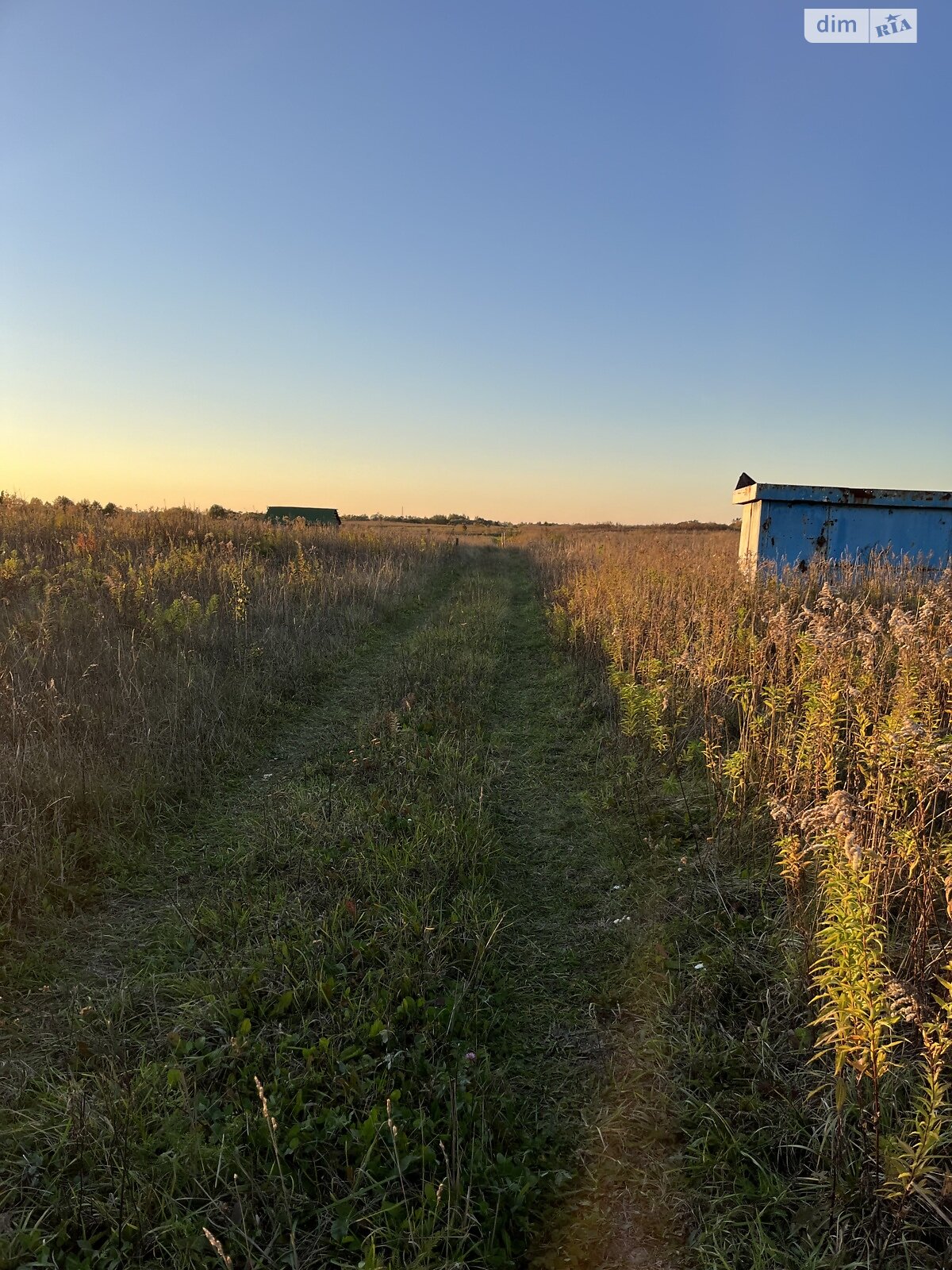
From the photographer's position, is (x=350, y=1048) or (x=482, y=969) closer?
(x=350, y=1048)

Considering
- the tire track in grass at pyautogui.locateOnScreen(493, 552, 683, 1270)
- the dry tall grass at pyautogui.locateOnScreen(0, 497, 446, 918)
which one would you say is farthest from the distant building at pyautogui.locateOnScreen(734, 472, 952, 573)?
the dry tall grass at pyautogui.locateOnScreen(0, 497, 446, 918)

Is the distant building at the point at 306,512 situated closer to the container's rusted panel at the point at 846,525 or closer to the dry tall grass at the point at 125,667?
the dry tall grass at the point at 125,667

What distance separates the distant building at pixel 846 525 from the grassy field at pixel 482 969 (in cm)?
461

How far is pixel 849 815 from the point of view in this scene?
1912mm

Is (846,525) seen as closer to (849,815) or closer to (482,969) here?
(849,815)

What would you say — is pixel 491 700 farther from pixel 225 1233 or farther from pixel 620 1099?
pixel 225 1233

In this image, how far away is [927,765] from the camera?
2244mm

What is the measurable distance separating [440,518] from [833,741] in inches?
3516

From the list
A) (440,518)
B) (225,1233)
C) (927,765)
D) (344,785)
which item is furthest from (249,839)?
(440,518)

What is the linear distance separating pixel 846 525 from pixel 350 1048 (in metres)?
9.83

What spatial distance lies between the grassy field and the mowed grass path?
0.05 ft

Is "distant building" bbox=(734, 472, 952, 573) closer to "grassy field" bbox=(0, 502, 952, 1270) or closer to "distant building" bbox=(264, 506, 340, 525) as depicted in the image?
"grassy field" bbox=(0, 502, 952, 1270)

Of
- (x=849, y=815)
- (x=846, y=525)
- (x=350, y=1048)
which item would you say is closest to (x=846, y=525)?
(x=846, y=525)

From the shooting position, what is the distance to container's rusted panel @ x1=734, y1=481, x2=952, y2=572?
30.6 feet
